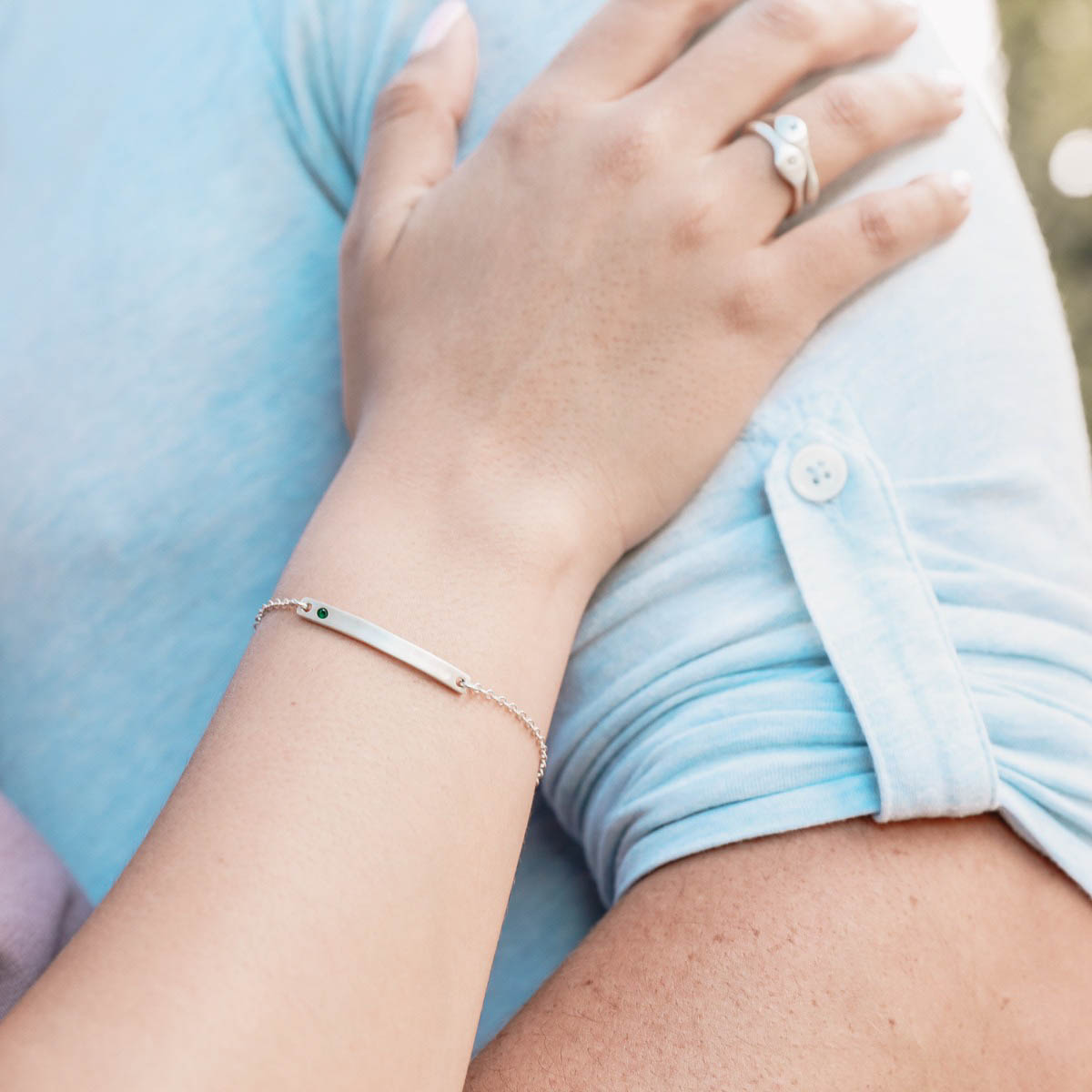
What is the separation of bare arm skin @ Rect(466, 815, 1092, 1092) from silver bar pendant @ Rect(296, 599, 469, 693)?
212 millimetres

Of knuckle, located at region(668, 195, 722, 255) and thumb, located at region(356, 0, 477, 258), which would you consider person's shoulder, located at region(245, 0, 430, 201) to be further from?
knuckle, located at region(668, 195, 722, 255)

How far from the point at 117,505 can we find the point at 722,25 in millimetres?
671

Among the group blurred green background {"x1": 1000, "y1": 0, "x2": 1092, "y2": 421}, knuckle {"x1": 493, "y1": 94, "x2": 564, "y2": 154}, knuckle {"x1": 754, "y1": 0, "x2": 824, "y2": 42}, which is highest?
knuckle {"x1": 493, "y1": 94, "x2": 564, "y2": 154}

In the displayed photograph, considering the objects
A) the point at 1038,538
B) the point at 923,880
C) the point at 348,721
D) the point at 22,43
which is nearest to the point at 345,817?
the point at 348,721

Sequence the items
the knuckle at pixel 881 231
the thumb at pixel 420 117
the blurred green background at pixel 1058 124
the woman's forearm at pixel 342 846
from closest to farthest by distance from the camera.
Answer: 1. the woman's forearm at pixel 342 846
2. the knuckle at pixel 881 231
3. the thumb at pixel 420 117
4. the blurred green background at pixel 1058 124

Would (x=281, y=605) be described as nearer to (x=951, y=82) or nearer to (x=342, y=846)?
(x=342, y=846)

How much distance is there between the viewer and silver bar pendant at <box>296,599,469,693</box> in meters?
0.66

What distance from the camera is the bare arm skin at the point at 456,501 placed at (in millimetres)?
562

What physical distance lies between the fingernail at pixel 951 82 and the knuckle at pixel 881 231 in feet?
0.43

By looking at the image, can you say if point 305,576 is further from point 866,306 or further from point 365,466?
point 866,306

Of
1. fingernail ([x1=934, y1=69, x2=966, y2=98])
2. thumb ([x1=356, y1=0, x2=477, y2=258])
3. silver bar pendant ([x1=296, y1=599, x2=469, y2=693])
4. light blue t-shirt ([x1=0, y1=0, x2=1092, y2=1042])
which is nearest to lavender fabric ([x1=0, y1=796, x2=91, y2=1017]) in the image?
light blue t-shirt ([x1=0, y1=0, x2=1092, y2=1042])

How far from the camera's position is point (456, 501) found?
2.41 feet

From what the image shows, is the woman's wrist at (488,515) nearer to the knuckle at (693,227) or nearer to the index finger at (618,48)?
the knuckle at (693,227)

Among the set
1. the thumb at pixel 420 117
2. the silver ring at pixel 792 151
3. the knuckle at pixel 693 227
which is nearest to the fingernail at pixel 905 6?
the silver ring at pixel 792 151
